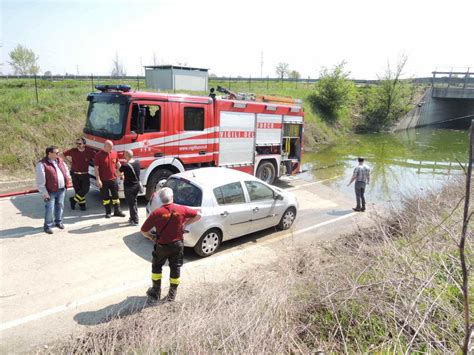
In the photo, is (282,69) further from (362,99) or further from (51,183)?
(51,183)

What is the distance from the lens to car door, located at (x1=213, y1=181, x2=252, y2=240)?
21.4ft

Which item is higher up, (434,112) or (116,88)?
(116,88)

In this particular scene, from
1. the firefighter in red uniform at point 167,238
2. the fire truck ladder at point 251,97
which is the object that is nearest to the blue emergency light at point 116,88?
the fire truck ladder at point 251,97

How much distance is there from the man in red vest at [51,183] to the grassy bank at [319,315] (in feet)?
11.1

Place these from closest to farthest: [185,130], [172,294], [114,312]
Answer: [114,312] → [172,294] → [185,130]

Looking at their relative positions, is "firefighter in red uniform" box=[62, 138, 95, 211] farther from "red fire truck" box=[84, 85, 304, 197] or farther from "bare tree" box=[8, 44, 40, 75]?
"bare tree" box=[8, 44, 40, 75]

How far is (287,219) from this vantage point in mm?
8039

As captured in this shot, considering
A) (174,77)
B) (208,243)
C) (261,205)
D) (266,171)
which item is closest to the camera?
(208,243)

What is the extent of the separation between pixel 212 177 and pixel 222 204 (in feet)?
2.13

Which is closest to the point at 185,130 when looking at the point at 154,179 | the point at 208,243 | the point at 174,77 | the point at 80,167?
the point at 154,179

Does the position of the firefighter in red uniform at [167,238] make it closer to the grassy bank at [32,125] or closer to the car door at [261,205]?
the car door at [261,205]

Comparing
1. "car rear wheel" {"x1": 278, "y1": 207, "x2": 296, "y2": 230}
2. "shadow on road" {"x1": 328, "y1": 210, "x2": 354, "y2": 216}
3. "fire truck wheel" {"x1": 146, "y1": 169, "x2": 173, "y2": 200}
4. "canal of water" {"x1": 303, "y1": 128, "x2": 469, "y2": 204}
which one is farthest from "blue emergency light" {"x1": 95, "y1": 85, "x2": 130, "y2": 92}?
"canal of water" {"x1": 303, "y1": 128, "x2": 469, "y2": 204}

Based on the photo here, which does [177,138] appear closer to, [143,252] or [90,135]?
[90,135]

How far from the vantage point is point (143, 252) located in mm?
6379
